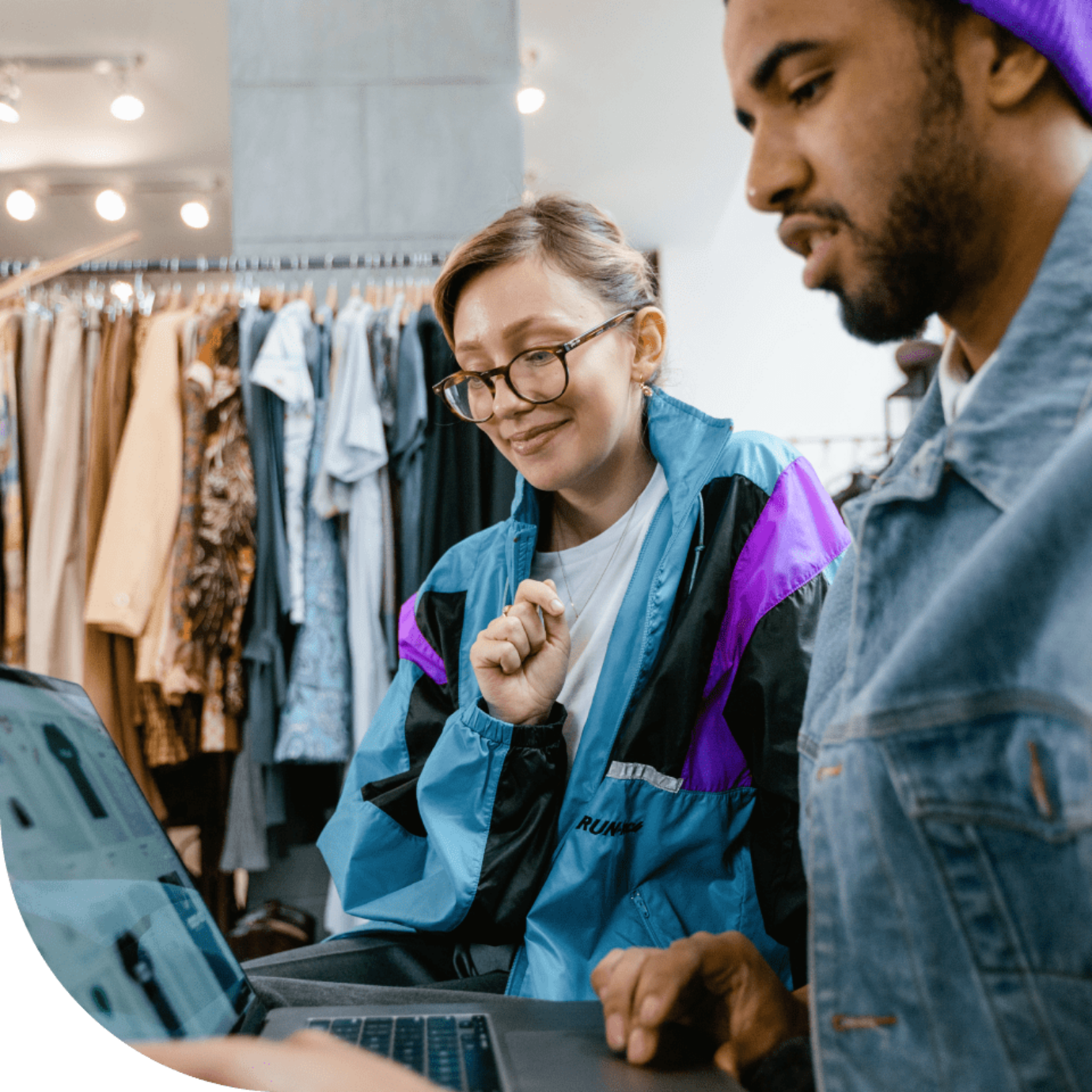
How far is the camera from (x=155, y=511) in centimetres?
187

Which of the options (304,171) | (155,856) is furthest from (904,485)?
(304,171)

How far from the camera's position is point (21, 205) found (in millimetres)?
4445


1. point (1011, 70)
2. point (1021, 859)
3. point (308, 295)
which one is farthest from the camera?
point (308, 295)

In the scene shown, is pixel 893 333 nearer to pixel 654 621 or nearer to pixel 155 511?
pixel 654 621

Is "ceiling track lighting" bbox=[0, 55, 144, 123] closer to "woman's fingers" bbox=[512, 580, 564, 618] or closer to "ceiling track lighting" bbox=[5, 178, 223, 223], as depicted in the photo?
"ceiling track lighting" bbox=[5, 178, 223, 223]

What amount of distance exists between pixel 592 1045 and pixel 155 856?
32 centimetres

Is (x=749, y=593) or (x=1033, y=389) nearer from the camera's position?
(x=1033, y=389)

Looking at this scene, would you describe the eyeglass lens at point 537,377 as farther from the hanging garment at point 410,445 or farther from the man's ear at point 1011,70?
the hanging garment at point 410,445

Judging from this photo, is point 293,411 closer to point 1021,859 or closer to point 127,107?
→ point 1021,859

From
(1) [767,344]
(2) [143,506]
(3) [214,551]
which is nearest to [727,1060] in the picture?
(3) [214,551]

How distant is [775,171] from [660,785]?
58 cm

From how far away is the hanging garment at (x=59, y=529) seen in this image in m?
1.89

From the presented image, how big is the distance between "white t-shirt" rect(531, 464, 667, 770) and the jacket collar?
5cm

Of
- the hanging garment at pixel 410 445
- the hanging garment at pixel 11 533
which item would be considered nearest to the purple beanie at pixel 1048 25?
the hanging garment at pixel 410 445
